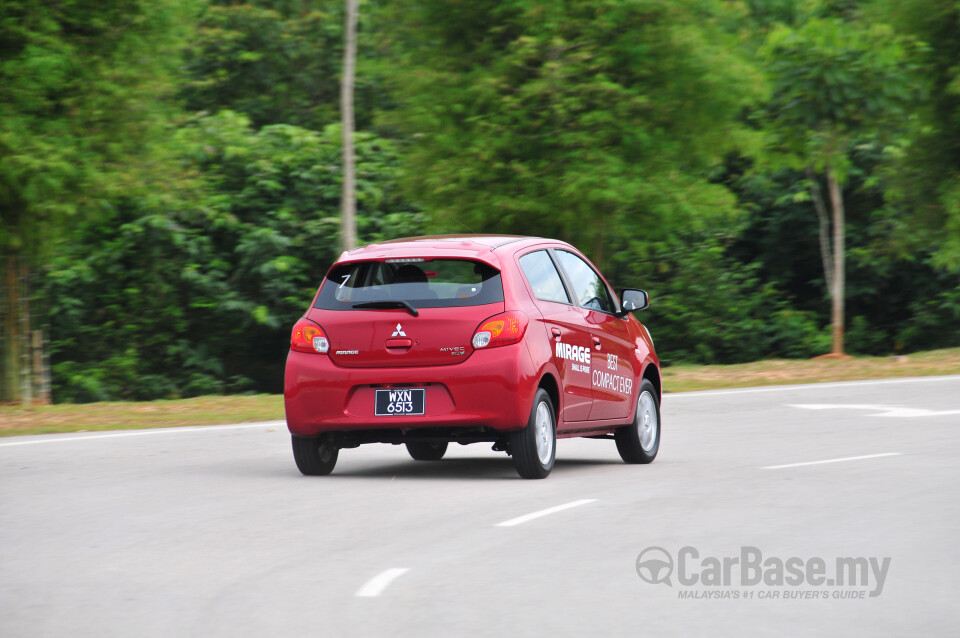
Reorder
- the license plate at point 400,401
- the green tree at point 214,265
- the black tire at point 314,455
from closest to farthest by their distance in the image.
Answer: the license plate at point 400,401 → the black tire at point 314,455 → the green tree at point 214,265

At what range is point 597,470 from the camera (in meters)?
11.9

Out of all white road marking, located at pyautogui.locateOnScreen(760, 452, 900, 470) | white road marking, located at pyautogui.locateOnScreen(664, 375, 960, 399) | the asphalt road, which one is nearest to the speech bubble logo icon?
the asphalt road

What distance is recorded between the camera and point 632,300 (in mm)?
12344

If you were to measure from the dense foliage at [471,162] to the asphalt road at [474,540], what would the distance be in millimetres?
7829

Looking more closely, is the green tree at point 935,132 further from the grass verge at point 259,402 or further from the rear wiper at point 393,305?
the rear wiper at point 393,305

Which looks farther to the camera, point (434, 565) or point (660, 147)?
point (660, 147)

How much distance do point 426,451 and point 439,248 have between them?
8.37 feet

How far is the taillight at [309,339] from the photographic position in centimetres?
1083

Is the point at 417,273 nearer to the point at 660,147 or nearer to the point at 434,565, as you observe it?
the point at 434,565

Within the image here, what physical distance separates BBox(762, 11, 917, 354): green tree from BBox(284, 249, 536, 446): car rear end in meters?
17.1

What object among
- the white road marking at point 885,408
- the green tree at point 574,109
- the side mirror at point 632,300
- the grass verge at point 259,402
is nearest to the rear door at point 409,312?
the side mirror at point 632,300

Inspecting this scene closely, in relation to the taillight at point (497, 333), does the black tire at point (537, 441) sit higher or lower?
lower

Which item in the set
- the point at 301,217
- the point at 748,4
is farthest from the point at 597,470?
the point at 748,4

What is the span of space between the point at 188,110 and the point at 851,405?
2055cm
